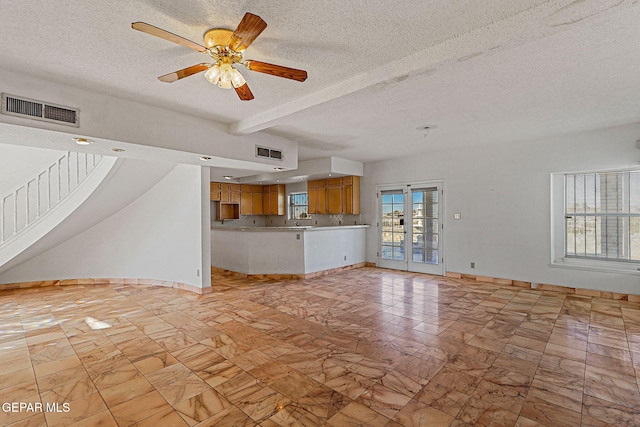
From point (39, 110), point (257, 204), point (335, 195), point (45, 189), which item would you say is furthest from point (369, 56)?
point (257, 204)

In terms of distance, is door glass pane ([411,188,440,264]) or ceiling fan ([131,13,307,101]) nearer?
ceiling fan ([131,13,307,101])

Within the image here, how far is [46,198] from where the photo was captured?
229 inches

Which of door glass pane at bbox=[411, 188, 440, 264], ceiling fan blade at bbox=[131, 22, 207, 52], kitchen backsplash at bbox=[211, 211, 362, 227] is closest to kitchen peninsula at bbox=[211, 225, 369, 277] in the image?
kitchen backsplash at bbox=[211, 211, 362, 227]

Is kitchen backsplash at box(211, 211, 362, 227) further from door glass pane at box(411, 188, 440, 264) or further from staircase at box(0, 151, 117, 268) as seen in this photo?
staircase at box(0, 151, 117, 268)

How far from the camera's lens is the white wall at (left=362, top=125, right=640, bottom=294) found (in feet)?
15.8

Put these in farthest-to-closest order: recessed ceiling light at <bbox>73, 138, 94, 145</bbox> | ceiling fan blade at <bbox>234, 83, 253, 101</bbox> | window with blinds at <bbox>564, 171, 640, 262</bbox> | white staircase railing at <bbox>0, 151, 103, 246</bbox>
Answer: white staircase railing at <bbox>0, 151, 103, 246</bbox>
window with blinds at <bbox>564, 171, 640, 262</bbox>
recessed ceiling light at <bbox>73, 138, 94, 145</bbox>
ceiling fan blade at <bbox>234, 83, 253, 101</bbox>

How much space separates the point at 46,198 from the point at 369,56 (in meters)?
6.62

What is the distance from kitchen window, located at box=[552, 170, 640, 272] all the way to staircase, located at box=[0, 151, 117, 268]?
7925 mm

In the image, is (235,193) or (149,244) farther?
(235,193)

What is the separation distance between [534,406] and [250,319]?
9.93 feet

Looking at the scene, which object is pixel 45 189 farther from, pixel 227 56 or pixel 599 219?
pixel 599 219

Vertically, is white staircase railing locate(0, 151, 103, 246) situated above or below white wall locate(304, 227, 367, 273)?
above

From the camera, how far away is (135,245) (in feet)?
20.3

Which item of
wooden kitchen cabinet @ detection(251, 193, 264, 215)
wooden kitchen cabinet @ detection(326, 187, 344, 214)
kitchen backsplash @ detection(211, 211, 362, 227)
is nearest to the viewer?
wooden kitchen cabinet @ detection(326, 187, 344, 214)
